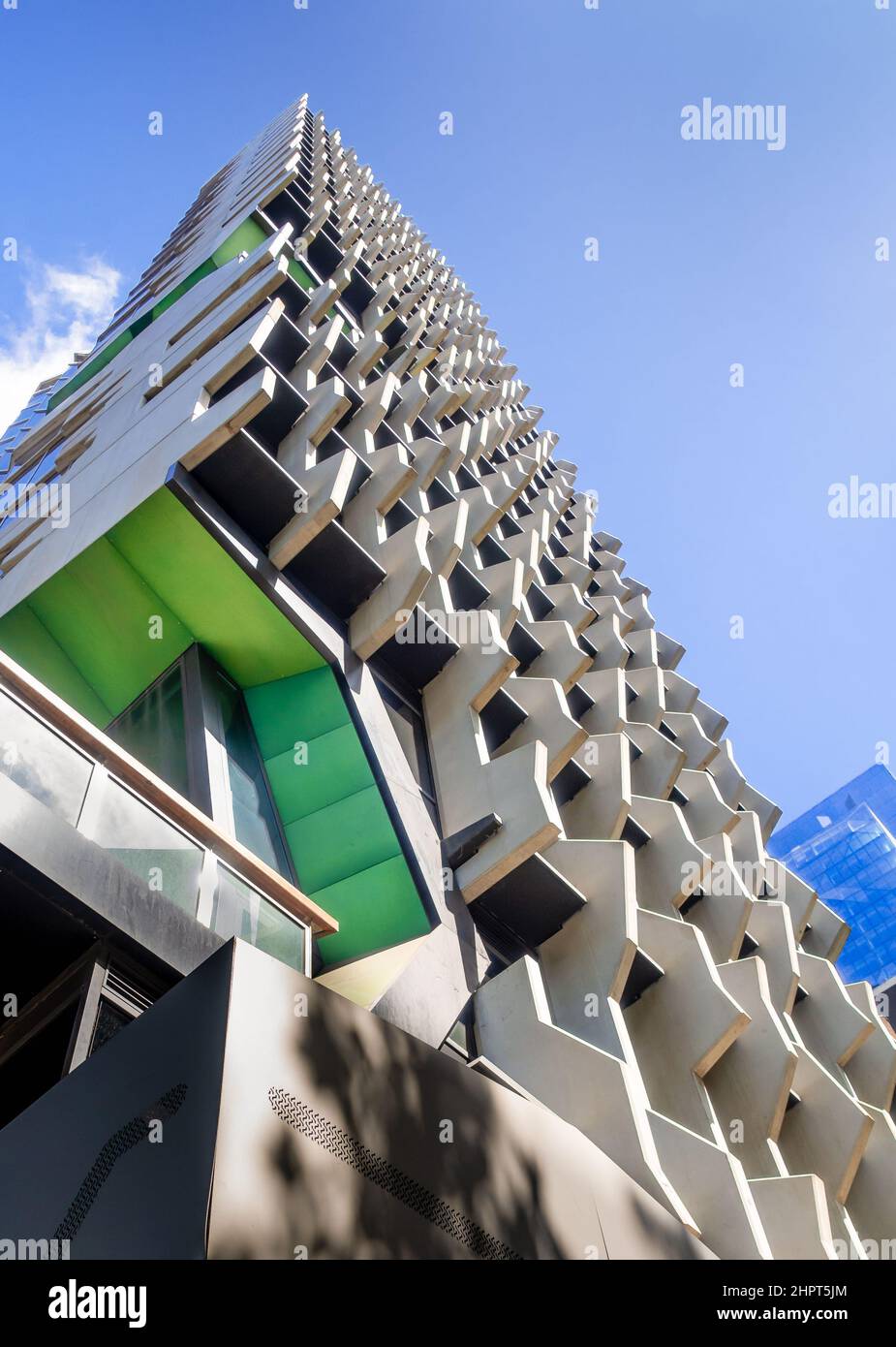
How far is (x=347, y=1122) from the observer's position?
151 inches

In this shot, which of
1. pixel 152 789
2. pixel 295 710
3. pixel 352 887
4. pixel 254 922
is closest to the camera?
pixel 152 789

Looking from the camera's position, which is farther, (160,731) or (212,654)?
(212,654)

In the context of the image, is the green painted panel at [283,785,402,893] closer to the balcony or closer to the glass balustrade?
the balcony

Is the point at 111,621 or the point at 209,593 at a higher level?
the point at 209,593

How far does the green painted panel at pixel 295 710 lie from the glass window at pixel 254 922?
3376 mm

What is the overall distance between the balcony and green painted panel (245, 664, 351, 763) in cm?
332

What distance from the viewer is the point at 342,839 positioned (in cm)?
991

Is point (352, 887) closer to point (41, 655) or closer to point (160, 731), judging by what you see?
point (160, 731)

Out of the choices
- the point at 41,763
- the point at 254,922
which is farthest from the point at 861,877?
the point at 41,763

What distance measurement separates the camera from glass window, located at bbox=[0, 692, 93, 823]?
6039 millimetres

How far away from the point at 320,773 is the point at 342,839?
31.5 inches

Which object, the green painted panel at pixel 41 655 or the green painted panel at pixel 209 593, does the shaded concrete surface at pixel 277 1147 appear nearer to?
the green painted panel at pixel 209 593

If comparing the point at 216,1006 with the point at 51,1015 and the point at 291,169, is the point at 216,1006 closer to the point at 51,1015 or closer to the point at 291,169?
the point at 51,1015

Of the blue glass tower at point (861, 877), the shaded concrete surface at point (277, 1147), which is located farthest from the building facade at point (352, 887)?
the blue glass tower at point (861, 877)
